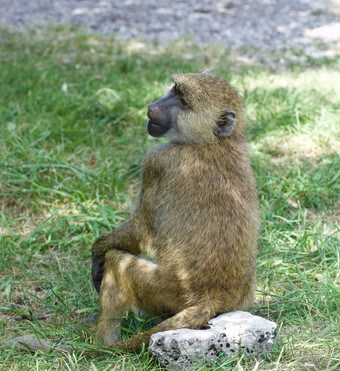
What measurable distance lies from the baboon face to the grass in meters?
1.18

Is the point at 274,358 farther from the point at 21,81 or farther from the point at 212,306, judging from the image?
the point at 21,81

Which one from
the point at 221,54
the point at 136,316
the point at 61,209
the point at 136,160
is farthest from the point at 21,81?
the point at 136,316

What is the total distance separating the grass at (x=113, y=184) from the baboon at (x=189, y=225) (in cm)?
30

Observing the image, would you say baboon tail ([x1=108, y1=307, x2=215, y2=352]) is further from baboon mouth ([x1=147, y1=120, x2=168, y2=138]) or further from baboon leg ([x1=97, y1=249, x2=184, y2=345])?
baboon mouth ([x1=147, y1=120, x2=168, y2=138])

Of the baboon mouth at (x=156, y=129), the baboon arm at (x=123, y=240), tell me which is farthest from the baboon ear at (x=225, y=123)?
the baboon arm at (x=123, y=240)

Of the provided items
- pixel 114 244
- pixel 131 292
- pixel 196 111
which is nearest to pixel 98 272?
pixel 114 244

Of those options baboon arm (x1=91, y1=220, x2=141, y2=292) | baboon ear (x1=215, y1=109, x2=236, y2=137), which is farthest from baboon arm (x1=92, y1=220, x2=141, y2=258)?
baboon ear (x1=215, y1=109, x2=236, y2=137)

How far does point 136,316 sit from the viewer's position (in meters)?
3.48

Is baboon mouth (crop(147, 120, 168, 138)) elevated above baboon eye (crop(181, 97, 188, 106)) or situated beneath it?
situated beneath

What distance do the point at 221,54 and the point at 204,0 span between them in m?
3.90

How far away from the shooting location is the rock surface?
301 centimetres

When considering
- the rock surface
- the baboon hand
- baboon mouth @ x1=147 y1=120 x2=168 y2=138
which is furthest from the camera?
the baboon hand

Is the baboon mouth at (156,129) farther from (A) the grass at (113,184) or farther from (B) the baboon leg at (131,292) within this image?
(A) the grass at (113,184)

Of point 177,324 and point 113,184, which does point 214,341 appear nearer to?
point 177,324
